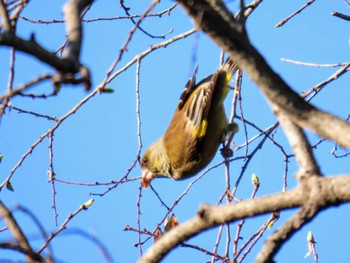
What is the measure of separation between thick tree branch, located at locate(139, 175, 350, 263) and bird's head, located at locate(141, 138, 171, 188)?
4.69 metres

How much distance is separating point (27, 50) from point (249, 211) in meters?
0.92

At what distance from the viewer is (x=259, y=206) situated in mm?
2184

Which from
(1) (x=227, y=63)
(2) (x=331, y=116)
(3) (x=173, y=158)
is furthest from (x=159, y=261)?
(3) (x=173, y=158)

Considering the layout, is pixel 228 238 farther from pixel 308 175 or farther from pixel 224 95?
pixel 224 95

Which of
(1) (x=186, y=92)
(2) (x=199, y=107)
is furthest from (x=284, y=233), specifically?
(1) (x=186, y=92)

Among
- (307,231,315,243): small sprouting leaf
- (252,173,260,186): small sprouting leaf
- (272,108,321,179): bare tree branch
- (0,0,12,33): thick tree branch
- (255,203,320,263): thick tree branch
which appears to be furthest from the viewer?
(252,173,260,186): small sprouting leaf

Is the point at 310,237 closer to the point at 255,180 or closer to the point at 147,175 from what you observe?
the point at 255,180

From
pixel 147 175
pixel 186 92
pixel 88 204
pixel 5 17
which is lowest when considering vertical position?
pixel 5 17

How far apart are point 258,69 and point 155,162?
5163mm

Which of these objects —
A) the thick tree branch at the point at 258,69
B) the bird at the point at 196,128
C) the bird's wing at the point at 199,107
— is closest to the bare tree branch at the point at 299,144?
the thick tree branch at the point at 258,69

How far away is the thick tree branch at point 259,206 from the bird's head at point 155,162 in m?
4.69

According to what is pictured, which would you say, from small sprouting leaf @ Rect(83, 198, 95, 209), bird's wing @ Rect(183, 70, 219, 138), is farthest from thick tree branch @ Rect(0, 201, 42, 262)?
bird's wing @ Rect(183, 70, 219, 138)

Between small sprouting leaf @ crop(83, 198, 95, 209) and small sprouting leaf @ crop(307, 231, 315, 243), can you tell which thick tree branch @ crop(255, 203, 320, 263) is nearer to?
small sprouting leaf @ crop(307, 231, 315, 243)

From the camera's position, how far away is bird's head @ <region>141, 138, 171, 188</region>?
7.16 meters
